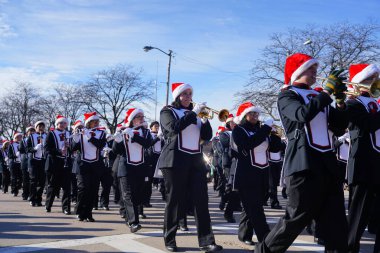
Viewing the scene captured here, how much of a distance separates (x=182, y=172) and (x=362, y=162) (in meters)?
2.32

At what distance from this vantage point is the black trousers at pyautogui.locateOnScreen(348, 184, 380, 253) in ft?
16.2

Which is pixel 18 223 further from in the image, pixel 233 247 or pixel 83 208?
pixel 233 247

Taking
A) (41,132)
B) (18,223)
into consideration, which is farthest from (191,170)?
(41,132)

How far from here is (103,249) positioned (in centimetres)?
592

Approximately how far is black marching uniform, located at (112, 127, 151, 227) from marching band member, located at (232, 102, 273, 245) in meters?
2.10

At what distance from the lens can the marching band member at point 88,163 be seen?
8719 mm

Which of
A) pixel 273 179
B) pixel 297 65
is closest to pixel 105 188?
pixel 273 179

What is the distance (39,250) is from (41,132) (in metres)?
6.89

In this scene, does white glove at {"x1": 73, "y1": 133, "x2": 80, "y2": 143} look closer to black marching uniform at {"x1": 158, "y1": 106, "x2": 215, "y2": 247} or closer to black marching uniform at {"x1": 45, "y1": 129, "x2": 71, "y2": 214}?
black marching uniform at {"x1": 45, "y1": 129, "x2": 71, "y2": 214}

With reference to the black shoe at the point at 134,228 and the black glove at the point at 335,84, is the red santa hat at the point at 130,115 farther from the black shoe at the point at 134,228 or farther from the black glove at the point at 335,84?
the black glove at the point at 335,84

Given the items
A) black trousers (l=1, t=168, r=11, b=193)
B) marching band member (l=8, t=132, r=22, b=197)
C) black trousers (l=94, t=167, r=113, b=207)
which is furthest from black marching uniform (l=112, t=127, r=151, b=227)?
black trousers (l=1, t=168, r=11, b=193)

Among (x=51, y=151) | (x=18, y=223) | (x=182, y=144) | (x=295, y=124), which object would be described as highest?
(x=295, y=124)

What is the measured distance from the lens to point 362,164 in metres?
5.11

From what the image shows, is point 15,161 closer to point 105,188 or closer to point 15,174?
point 15,174
